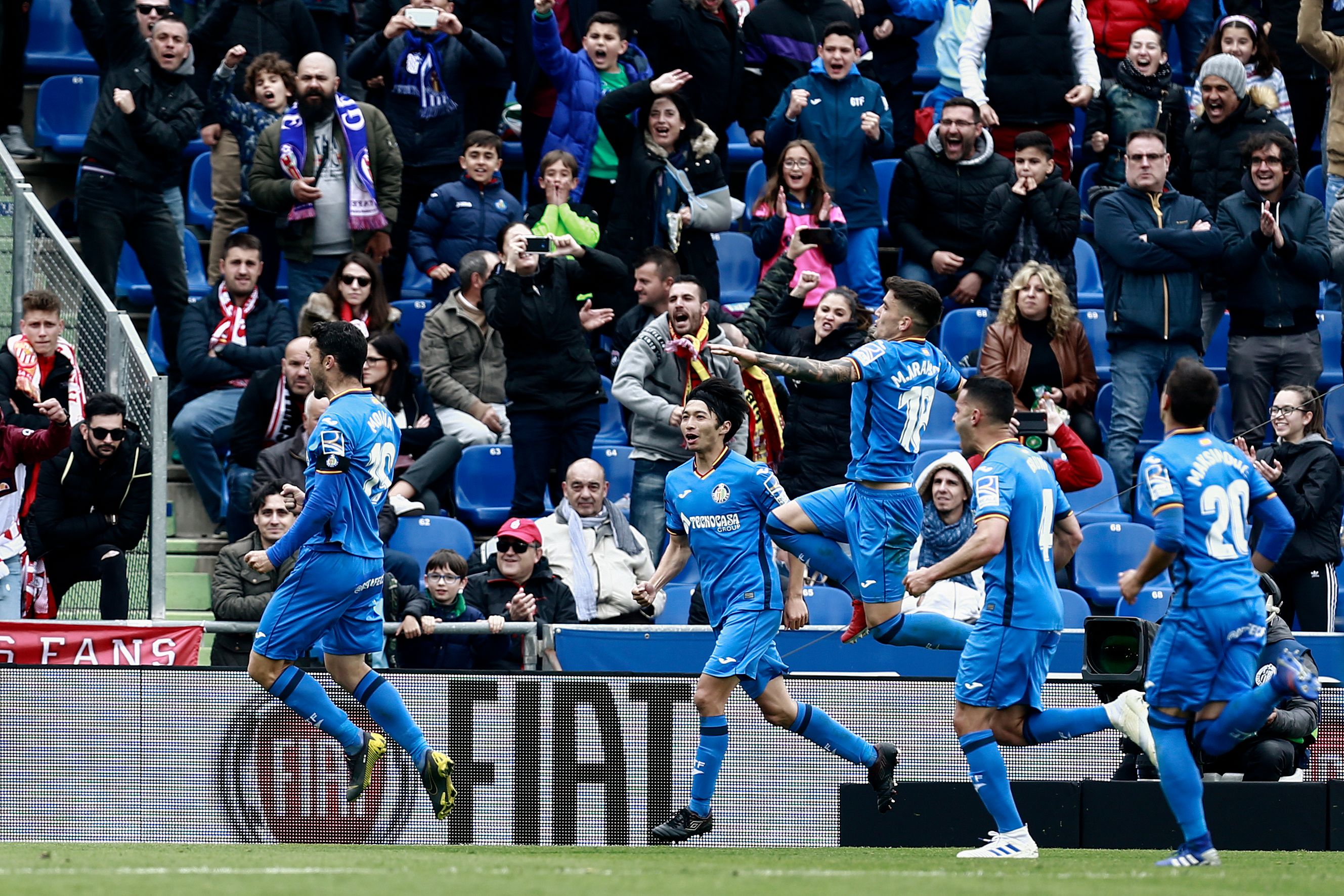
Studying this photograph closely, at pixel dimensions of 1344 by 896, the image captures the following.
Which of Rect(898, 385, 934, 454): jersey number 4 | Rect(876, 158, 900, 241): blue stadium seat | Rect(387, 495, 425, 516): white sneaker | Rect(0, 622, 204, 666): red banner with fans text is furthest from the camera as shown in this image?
Rect(876, 158, 900, 241): blue stadium seat

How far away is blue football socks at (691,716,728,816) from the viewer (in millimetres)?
8852

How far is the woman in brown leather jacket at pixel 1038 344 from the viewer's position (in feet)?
41.1

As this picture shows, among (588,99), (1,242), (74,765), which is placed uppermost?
(588,99)

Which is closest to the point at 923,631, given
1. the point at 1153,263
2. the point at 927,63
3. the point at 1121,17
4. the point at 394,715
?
the point at 394,715

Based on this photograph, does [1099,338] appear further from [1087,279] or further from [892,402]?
[892,402]

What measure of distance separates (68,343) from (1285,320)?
8042mm

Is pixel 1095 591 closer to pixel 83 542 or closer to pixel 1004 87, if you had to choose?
pixel 1004 87

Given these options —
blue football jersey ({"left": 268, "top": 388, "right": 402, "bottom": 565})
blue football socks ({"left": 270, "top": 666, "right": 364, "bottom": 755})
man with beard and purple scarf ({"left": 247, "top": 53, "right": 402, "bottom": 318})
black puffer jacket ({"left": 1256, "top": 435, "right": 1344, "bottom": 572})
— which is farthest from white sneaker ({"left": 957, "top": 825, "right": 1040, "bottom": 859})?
man with beard and purple scarf ({"left": 247, "top": 53, "right": 402, "bottom": 318})

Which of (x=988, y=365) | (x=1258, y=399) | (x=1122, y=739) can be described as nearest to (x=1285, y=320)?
(x=1258, y=399)

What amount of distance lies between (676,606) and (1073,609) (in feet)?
8.10

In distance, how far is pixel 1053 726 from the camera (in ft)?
27.0

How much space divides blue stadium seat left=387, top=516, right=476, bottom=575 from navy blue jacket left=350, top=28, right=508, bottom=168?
3.38 m

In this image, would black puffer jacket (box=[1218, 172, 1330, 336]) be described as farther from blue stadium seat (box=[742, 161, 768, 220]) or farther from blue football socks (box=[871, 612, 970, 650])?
blue football socks (box=[871, 612, 970, 650])

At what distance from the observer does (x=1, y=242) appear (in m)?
12.2
